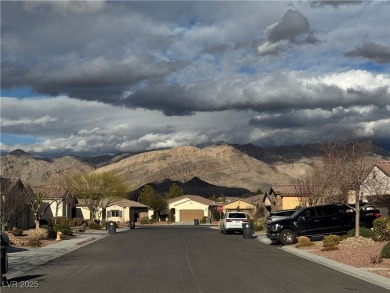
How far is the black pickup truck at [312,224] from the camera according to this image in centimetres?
3017

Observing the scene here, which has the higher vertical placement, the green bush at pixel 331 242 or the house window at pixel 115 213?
the green bush at pixel 331 242

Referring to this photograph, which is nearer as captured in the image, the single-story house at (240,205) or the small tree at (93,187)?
the small tree at (93,187)

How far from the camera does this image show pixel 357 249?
24516 mm

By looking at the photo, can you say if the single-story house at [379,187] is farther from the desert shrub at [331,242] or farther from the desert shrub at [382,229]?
the desert shrub at [382,229]

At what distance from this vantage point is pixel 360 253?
23.0m

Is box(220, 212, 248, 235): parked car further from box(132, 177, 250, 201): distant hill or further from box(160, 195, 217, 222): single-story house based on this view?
box(132, 177, 250, 201): distant hill

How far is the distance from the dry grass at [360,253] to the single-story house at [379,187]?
785 cm

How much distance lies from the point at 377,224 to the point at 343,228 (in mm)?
5174

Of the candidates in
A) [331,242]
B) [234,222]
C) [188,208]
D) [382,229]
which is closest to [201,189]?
[188,208]

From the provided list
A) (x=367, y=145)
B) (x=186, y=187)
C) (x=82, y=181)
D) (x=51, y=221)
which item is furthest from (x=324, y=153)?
(x=186, y=187)

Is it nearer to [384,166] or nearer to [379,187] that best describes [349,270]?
[379,187]

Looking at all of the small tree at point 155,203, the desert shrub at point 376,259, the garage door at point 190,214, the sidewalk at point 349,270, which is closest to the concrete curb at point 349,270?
the sidewalk at point 349,270

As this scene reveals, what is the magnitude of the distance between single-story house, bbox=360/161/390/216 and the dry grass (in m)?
7.85

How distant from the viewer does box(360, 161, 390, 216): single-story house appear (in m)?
36.1
